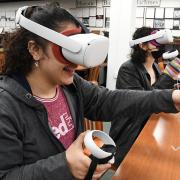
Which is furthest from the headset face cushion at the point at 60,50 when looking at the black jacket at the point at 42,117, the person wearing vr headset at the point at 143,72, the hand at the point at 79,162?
the person wearing vr headset at the point at 143,72

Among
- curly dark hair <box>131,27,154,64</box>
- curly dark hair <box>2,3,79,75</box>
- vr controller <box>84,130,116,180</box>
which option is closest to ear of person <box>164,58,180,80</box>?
curly dark hair <box>131,27,154,64</box>

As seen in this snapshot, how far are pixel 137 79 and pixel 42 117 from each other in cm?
116

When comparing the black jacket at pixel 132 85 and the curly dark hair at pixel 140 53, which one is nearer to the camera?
the black jacket at pixel 132 85

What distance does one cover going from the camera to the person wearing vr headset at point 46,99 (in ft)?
2.50

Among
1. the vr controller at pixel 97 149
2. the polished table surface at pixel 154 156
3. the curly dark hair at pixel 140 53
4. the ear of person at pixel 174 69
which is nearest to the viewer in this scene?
the vr controller at pixel 97 149

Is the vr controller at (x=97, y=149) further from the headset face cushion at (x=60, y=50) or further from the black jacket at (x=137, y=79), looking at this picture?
the black jacket at (x=137, y=79)

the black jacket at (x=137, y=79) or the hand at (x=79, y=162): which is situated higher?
the hand at (x=79, y=162)

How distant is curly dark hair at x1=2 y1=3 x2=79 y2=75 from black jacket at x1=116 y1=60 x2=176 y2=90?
108 cm

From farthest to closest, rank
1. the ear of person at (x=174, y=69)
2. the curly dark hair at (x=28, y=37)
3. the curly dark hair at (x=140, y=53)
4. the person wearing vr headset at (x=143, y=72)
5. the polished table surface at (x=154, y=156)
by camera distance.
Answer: the curly dark hair at (x=140, y=53), the person wearing vr headset at (x=143, y=72), the ear of person at (x=174, y=69), the polished table surface at (x=154, y=156), the curly dark hair at (x=28, y=37)

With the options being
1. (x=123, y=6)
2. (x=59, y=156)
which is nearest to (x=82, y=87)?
(x=59, y=156)

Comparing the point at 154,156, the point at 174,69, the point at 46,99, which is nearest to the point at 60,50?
the point at 46,99

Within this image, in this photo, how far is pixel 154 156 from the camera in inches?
44.4

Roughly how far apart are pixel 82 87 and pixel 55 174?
19.9 inches

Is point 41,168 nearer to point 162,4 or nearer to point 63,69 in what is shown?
point 63,69
